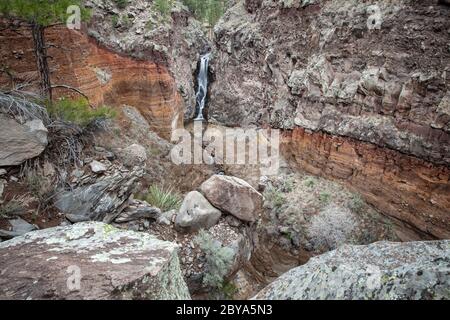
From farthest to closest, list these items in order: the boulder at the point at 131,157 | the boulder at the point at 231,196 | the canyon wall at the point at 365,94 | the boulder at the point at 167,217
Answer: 1. the canyon wall at the point at 365,94
2. the boulder at the point at 231,196
3. the boulder at the point at 131,157
4. the boulder at the point at 167,217

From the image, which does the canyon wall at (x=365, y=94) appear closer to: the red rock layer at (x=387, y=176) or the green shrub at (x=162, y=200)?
the red rock layer at (x=387, y=176)

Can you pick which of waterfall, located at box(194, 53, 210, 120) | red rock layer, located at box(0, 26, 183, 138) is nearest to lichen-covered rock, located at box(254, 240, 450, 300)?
red rock layer, located at box(0, 26, 183, 138)

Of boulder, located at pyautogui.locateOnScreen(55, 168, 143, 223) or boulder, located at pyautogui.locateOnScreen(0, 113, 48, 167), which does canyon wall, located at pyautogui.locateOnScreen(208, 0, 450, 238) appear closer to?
boulder, located at pyautogui.locateOnScreen(55, 168, 143, 223)

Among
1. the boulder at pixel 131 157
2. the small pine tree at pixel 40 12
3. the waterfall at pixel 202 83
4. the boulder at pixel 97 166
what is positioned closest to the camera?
the small pine tree at pixel 40 12

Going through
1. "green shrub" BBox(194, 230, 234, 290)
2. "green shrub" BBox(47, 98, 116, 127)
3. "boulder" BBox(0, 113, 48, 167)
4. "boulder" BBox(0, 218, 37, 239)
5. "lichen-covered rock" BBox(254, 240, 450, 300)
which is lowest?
"green shrub" BBox(194, 230, 234, 290)

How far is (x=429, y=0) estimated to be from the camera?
7.27 m

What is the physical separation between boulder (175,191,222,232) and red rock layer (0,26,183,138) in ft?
12.4

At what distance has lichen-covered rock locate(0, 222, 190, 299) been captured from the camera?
9.30 feet

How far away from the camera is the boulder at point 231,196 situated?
659cm

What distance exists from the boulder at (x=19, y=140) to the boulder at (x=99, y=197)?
0.77 meters

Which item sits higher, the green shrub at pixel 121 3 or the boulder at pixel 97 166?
the green shrub at pixel 121 3

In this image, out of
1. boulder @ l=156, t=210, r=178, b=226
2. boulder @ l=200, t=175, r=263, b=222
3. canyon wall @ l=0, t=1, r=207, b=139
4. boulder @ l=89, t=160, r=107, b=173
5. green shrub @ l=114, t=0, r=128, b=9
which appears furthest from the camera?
green shrub @ l=114, t=0, r=128, b=9

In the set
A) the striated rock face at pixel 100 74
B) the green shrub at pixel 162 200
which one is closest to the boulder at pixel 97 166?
the green shrub at pixel 162 200
